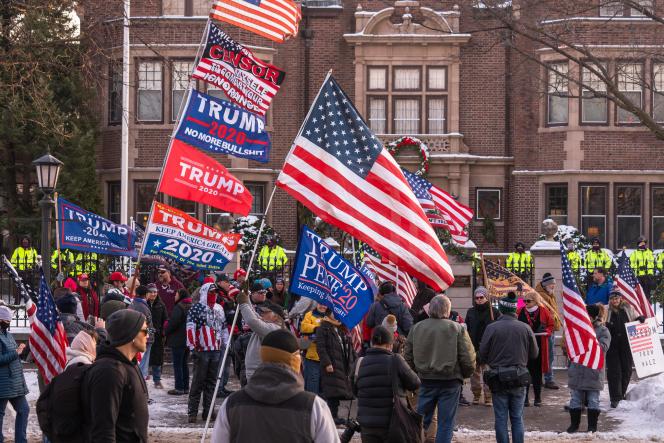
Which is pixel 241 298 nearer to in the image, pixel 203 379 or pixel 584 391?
pixel 203 379

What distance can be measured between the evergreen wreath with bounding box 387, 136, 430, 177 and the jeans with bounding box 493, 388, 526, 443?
61.9 ft

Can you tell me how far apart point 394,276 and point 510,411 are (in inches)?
Answer: 233

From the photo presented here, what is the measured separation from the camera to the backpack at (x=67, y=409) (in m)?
6.89

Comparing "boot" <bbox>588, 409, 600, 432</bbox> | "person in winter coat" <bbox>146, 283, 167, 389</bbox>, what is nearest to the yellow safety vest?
"person in winter coat" <bbox>146, 283, 167, 389</bbox>

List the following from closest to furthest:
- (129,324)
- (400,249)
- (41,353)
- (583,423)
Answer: (129,324)
(400,249)
(41,353)
(583,423)

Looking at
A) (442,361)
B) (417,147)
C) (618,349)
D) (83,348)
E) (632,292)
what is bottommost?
(618,349)

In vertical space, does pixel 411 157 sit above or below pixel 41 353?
above

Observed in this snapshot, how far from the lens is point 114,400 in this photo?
6707 mm

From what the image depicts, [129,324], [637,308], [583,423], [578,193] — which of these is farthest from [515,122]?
[129,324]

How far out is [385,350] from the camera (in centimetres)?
986

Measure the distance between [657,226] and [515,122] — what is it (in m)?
4.63

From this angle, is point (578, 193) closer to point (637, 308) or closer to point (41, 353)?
Answer: point (637, 308)

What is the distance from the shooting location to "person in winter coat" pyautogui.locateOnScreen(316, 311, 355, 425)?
511 inches

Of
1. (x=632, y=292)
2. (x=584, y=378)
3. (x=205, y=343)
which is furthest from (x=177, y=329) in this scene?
(x=632, y=292)
